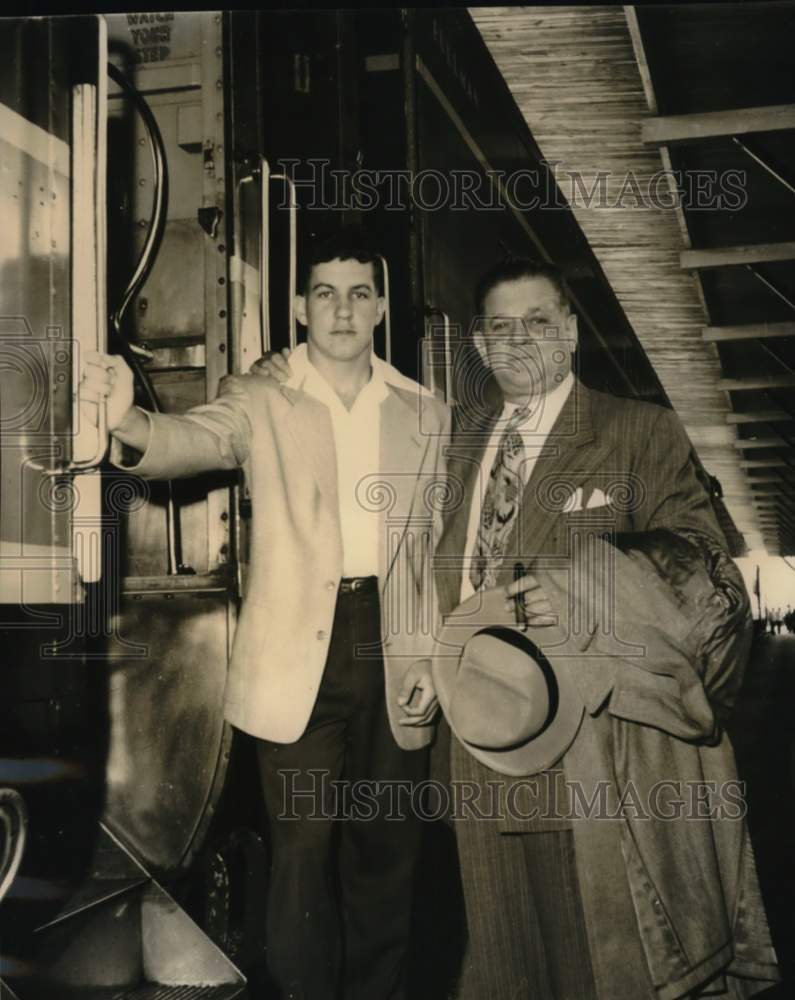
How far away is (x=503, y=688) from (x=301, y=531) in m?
0.59

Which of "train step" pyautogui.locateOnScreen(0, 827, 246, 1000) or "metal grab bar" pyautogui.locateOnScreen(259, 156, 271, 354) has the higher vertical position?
"metal grab bar" pyautogui.locateOnScreen(259, 156, 271, 354)

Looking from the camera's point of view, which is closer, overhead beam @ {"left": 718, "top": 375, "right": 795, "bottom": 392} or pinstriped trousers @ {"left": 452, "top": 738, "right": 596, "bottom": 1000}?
pinstriped trousers @ {"left": 452, "top": 738, "right": 596, "bottom": 1000}

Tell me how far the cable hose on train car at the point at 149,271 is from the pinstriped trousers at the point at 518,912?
82 cm

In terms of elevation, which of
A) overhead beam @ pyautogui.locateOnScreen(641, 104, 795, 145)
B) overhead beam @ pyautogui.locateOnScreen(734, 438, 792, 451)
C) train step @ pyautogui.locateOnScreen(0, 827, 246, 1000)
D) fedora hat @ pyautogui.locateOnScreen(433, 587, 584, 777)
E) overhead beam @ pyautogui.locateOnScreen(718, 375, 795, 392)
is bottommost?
train step @ pyautogui.locateOnScreen(0, 827, 246, 1000)

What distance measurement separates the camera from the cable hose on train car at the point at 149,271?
8.16 feet

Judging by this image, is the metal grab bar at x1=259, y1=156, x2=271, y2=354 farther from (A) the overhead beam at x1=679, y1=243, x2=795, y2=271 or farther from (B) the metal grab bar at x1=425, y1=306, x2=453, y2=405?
(A) the overhead beam at x1=679, y1=243, x2=795, y2=271

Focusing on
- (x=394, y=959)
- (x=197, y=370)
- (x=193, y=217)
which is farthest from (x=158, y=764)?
(x=193, y=217)

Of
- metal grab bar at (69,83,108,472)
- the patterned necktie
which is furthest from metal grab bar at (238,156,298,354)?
the patterned necktie

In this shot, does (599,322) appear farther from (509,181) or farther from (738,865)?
(738,865)

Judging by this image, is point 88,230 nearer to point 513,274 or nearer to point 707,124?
point 513,274

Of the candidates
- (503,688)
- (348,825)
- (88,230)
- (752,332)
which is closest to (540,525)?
(503,688)

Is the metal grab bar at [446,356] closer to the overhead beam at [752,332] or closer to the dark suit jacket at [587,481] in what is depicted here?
the dark suit jacket at [587,481]

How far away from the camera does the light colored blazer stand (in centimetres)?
243

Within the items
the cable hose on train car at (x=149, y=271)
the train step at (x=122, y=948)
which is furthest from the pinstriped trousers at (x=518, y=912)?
the cable hose on train car at (x=149, y=271)
